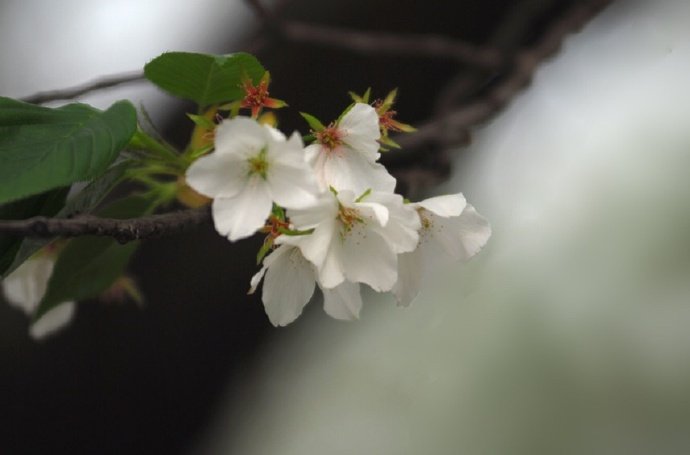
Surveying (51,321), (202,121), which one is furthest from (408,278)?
(51,321)

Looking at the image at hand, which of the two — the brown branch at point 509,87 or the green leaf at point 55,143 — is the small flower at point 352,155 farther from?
the brown branch at point 509,87

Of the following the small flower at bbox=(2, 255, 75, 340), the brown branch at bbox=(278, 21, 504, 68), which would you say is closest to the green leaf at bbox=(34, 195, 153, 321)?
the small flower at bbox=(2, 255, 75, 340)

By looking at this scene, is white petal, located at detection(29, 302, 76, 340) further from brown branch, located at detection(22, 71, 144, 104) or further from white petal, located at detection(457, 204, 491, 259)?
white petal, located at detection(457, 204, 491, 259)

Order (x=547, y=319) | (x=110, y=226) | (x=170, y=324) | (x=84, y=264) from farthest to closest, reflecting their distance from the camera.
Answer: (x=170, y=324) < (x=547, y=319) < (x=84, y=264) < (x=110, y=226)

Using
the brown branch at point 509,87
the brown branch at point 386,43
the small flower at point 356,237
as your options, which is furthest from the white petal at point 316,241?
the brown branch at point 386,43

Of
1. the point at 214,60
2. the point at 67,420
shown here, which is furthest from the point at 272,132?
the point at 67,420

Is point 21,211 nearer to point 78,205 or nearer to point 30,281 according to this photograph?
point 78,205
